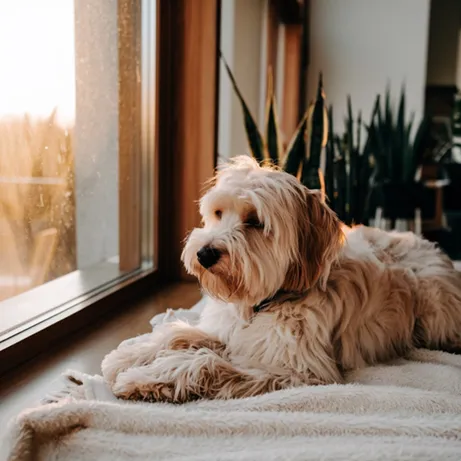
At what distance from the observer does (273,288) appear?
139cm

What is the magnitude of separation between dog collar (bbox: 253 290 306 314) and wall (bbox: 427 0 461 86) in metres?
6.15

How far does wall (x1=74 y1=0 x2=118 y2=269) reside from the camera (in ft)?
6.52

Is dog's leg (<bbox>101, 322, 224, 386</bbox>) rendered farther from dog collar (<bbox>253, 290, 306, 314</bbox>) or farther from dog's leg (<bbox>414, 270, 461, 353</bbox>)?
dog's leg (<bbox>414, 270, 461, 353</bbox>)

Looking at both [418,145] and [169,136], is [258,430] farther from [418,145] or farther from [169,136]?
[418,145]

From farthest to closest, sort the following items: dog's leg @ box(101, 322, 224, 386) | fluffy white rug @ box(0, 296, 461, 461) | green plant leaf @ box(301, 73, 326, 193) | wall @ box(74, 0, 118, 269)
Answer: green plant leaf @ box(301, 73, 326, 193)
wall @ box(74, 0, 118, 269)
dog's leg @ box(101, 322, 224, 386)
fluffy white rug @ box(0, 296, 461, 461)

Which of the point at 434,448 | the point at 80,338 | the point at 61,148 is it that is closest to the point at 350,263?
the point at 434,448

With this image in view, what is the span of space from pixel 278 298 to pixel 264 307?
0.14 feet

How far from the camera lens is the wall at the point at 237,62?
3.55 m

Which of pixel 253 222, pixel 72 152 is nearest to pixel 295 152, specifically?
pixel 72 152

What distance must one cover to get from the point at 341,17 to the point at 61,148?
4.99m

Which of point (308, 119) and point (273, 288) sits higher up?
point (308, 119)

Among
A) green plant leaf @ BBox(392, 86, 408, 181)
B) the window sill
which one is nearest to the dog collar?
the window sill

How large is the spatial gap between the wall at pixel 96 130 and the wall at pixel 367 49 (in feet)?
13.8

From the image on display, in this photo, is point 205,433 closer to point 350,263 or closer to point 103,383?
point 103,383
